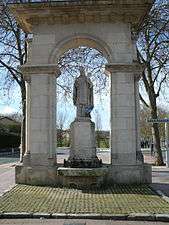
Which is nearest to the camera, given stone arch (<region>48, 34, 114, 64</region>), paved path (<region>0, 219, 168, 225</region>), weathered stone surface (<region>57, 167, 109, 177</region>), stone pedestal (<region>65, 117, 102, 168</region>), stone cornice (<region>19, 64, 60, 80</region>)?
paved path (<region>0, 219, 168, 225</region>)

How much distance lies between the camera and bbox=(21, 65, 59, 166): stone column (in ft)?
47.4

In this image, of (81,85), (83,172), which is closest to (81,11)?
(81,85)

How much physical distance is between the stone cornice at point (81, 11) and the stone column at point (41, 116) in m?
1.88

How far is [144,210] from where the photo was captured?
912cm

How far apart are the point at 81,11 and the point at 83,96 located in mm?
3169

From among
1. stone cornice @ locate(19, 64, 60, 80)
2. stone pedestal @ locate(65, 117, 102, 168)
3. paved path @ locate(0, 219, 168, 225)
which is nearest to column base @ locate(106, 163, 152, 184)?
stone pedestal @ locate(65, 117, 102, 168)

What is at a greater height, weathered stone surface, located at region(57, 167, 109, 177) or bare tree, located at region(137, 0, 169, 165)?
bare tree, located at region(137, 0, 169, 165)

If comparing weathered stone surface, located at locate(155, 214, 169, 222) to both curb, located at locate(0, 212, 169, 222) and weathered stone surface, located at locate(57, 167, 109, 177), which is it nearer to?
curb, located at locate(0, 212, 169, 222)

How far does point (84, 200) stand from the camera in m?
10.7

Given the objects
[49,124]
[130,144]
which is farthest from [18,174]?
[130,144]

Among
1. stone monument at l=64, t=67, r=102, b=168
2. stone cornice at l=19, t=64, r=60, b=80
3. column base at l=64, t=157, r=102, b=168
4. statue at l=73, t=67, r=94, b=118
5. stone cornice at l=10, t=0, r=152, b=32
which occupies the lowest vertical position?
column base at l=64, t=157, r=102, b=168

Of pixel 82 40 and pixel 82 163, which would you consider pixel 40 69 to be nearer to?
pixel 82 40

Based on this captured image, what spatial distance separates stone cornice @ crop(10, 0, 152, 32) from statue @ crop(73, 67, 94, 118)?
2.21 metres

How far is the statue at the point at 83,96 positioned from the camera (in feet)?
49.2
